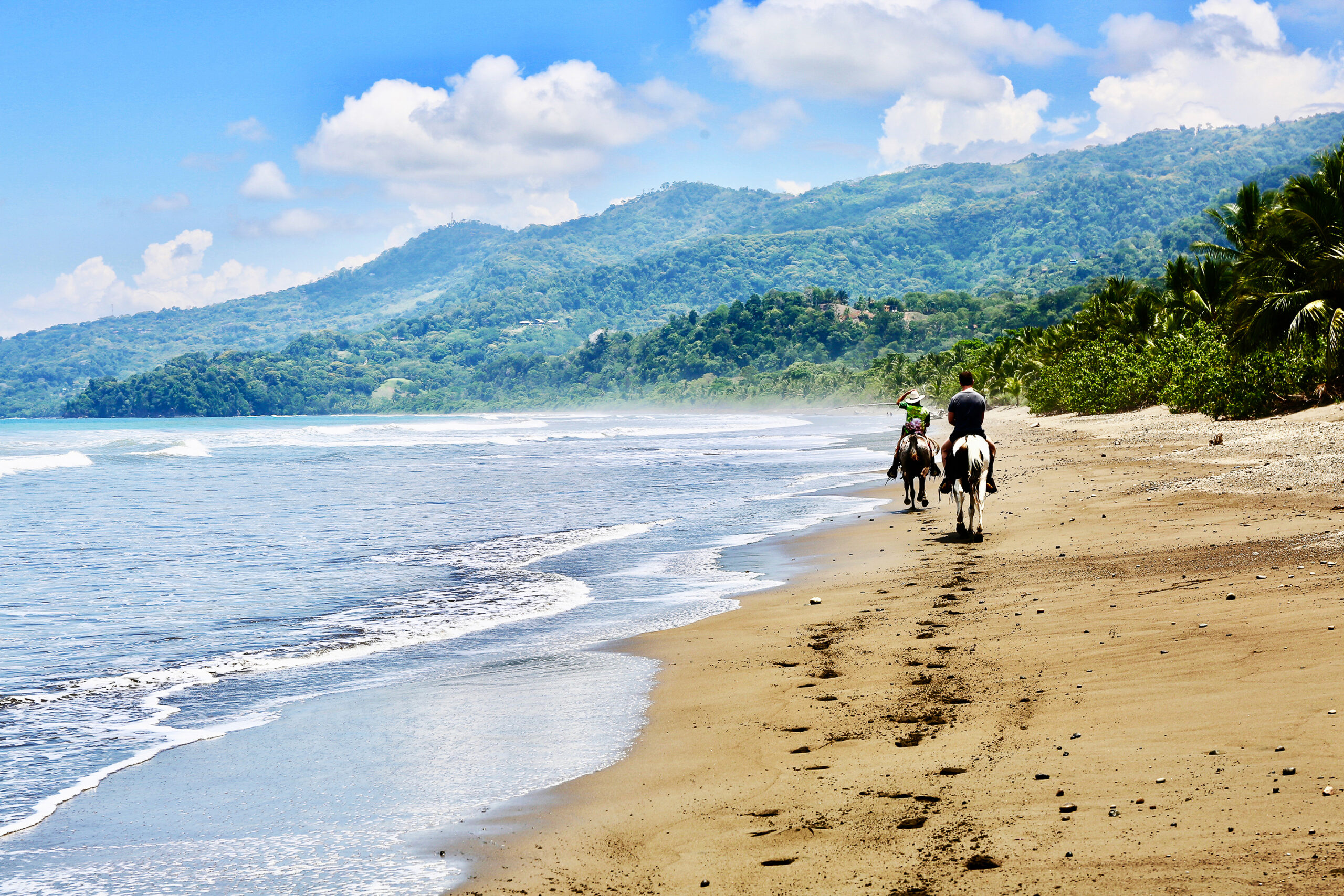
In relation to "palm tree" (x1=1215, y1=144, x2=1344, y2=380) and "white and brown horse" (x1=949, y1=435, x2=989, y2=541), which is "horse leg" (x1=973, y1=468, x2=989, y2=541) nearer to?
"white and brown horse" (x1=949, y1=435, x2=989, y2=541)

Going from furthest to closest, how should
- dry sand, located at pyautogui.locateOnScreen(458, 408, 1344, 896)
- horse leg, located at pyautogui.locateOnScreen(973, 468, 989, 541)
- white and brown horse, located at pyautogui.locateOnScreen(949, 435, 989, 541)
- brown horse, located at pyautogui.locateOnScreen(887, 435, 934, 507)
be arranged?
brown horse, located at pyautogui.locateOnScreen(887, 435, 934, 507) → horse leg, located at pyautogui.locateOnScreen(973, 468, 989, 541) → white and brown horse, located at pyautogui.locateOnScreen(949, 435, 989, 541) → dry sand, located at pyautogui.locateOnScreen(458, 408, 1344, 896)

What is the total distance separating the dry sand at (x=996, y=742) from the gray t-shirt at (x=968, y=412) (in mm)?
3274

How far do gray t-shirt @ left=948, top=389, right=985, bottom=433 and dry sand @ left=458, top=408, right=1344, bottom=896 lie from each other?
10.7ft

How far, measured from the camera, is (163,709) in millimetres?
7484

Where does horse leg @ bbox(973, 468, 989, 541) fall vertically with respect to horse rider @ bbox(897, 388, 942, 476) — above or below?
below

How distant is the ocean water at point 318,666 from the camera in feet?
16.3

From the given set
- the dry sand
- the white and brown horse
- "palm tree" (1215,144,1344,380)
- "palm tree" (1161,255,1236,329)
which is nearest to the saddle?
the white and brown horse

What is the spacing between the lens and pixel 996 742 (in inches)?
211

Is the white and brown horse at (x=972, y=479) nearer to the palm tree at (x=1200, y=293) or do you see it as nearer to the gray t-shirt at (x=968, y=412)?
the gray t-shirt at (x=968, y=412)

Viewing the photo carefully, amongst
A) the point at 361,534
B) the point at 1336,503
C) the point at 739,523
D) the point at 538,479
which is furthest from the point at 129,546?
the point at 1336,503

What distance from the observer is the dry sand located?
13.0ft

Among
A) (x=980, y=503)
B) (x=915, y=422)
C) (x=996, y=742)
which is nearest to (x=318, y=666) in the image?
(x=996, y=742)

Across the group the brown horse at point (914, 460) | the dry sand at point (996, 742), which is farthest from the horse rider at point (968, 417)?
the brown horse at point (914, 460)

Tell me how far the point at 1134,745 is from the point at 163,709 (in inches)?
262
